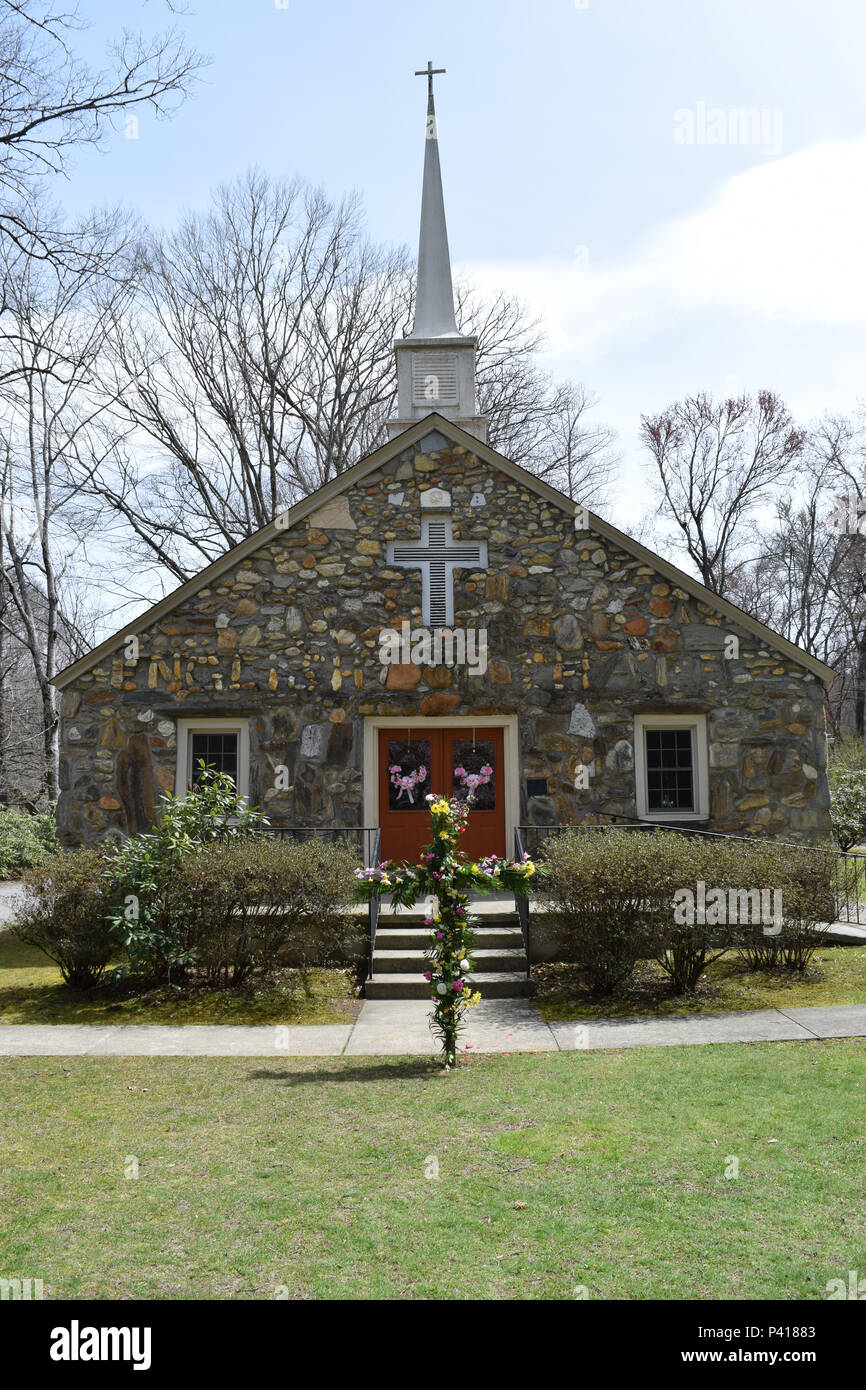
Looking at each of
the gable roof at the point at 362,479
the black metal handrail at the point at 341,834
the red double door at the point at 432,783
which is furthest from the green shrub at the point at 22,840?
the red double door at the point at 432,783

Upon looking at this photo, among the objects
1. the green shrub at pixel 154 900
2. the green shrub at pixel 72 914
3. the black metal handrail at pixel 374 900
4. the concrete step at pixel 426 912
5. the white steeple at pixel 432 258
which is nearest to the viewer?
the green shrub at pixel 154 900

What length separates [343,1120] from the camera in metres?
6.18

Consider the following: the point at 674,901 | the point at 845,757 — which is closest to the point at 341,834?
the point at 674,901

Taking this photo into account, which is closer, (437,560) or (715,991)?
(715,991)

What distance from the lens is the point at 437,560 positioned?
12.9 meters

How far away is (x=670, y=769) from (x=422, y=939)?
4.19m

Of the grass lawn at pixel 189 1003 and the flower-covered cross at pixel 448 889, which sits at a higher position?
the flower-covered cross at pixel 448 889

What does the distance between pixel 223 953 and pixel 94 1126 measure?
375 cm

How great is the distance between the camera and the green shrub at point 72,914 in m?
9.60

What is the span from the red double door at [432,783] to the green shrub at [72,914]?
404 centimetres

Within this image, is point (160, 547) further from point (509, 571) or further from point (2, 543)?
point (509, 571)

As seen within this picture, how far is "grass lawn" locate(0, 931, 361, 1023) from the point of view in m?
9.24

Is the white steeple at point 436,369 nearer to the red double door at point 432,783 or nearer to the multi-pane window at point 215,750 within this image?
the red double door at point 432,783

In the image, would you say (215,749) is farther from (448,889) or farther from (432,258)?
(432,258)
